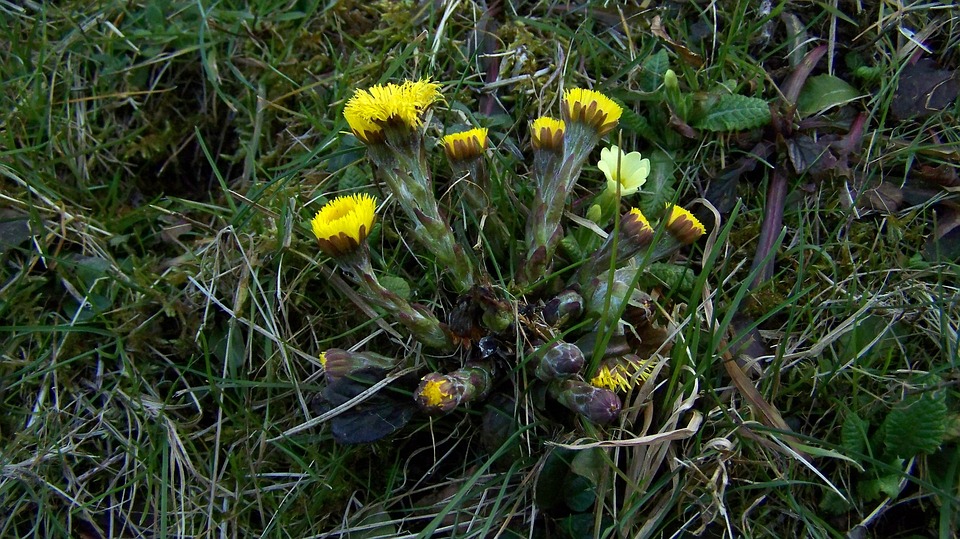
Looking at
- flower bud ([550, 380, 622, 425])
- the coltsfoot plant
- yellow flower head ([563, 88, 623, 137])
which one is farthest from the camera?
yellow flower head ([563, 88, 623, 137])

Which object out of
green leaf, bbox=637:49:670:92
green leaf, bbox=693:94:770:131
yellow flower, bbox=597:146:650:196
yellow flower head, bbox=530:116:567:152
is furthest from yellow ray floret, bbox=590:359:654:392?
green leaf, bbox=637:49:670:92

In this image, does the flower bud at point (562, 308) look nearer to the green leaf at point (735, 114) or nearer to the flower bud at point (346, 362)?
→ the flower bud at point (346, 362)

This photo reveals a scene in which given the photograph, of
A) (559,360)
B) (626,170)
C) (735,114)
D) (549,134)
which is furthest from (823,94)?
(559,360)

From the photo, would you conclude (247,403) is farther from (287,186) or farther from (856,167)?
(856,167)

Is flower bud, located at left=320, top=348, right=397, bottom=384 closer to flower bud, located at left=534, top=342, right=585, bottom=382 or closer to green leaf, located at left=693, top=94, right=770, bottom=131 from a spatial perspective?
flower bud, located at left=534, top=342, right=585, bottom=382

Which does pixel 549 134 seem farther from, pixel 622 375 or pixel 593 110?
pixel 622 375

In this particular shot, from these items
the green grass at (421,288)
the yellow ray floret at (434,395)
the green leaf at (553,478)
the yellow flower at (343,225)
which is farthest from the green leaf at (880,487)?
the yellow flower at (343,225)

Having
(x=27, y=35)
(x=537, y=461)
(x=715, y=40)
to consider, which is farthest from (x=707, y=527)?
(x=27, y=35)

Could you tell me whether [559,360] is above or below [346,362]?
above
